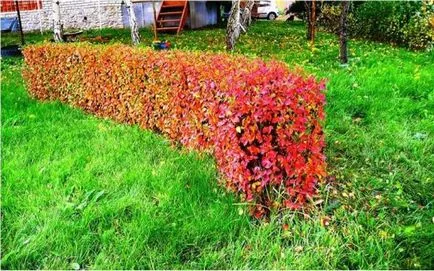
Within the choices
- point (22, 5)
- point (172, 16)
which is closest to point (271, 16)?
point (172, 16)

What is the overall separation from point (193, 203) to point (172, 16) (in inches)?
582

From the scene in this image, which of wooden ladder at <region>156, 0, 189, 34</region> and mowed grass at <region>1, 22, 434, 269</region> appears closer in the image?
mowed grass at <region>1, 22, 434, 269</region>

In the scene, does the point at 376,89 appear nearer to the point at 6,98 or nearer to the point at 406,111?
the point at 406,111

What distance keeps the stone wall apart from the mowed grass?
45.9 ft

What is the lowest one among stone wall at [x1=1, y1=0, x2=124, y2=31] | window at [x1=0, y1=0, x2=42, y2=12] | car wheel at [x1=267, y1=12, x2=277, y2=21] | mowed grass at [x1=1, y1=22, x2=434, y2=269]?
mowed grass at [x1=1, y1=22, x2=434, y2=269]

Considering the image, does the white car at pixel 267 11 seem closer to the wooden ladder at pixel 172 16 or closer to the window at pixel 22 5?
the wooden ladder at pixel 172 16

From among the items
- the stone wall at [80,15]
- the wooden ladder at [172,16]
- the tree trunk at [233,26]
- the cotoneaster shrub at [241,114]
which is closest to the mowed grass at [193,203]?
the cotoneaster shrub at [241,114]

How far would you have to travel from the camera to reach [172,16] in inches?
689

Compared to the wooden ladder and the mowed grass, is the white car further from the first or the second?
the mowed grass

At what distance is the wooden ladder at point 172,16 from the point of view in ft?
54.8

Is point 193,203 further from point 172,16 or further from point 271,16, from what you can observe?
point 271,16

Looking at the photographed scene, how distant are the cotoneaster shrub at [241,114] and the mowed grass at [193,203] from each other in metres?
0.20

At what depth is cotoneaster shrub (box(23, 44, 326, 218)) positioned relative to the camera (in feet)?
11.4

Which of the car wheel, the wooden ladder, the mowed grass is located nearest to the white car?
the car wheel
